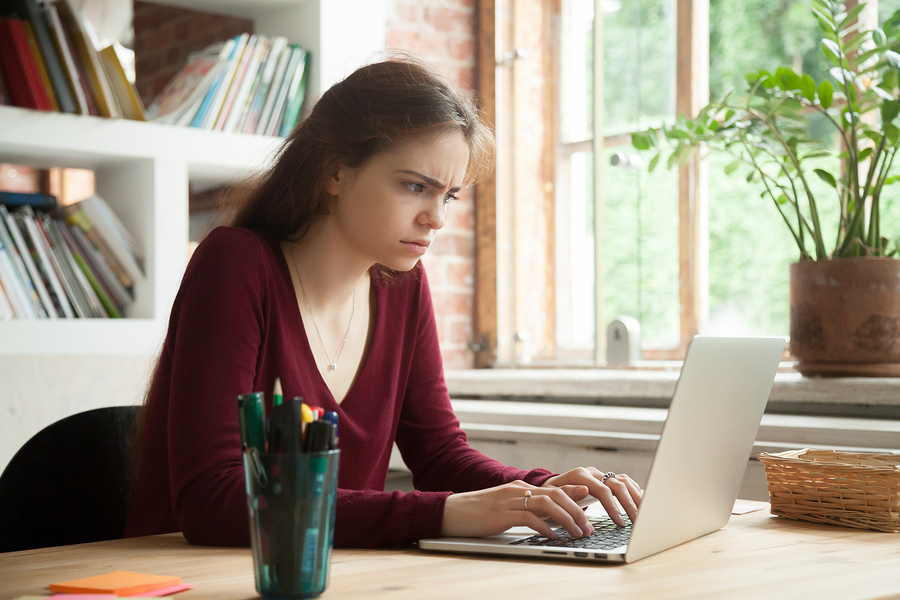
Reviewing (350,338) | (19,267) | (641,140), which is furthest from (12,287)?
(641,140)

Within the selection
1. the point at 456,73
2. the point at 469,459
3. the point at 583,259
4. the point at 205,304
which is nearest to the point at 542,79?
the point at 456,73

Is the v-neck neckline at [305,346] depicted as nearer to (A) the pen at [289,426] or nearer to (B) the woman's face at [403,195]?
(B) the woman's face at [403,195]

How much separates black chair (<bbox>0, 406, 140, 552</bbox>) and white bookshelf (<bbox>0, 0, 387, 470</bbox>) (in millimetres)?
505

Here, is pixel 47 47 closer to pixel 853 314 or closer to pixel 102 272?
pixel 102 272

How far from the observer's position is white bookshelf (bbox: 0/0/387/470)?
188 cm

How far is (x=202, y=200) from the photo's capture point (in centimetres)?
244

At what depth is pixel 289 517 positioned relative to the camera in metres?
0.73

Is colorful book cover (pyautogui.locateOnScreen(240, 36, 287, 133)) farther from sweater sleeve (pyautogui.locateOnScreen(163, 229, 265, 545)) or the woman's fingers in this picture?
the woman's fingers

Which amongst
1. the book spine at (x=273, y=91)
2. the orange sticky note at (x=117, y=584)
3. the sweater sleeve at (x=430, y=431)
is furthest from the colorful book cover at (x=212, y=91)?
the orange sticky note at (x=117, y=584)

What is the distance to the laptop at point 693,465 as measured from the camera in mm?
881

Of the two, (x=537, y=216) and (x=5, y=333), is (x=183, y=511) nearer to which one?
(x=5, y=333)

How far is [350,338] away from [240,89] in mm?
1048

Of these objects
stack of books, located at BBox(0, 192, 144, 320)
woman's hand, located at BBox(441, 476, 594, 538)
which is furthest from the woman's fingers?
stack of books, located at BBox(0, 192, 144, 320)

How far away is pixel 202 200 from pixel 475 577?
72.0 inches
